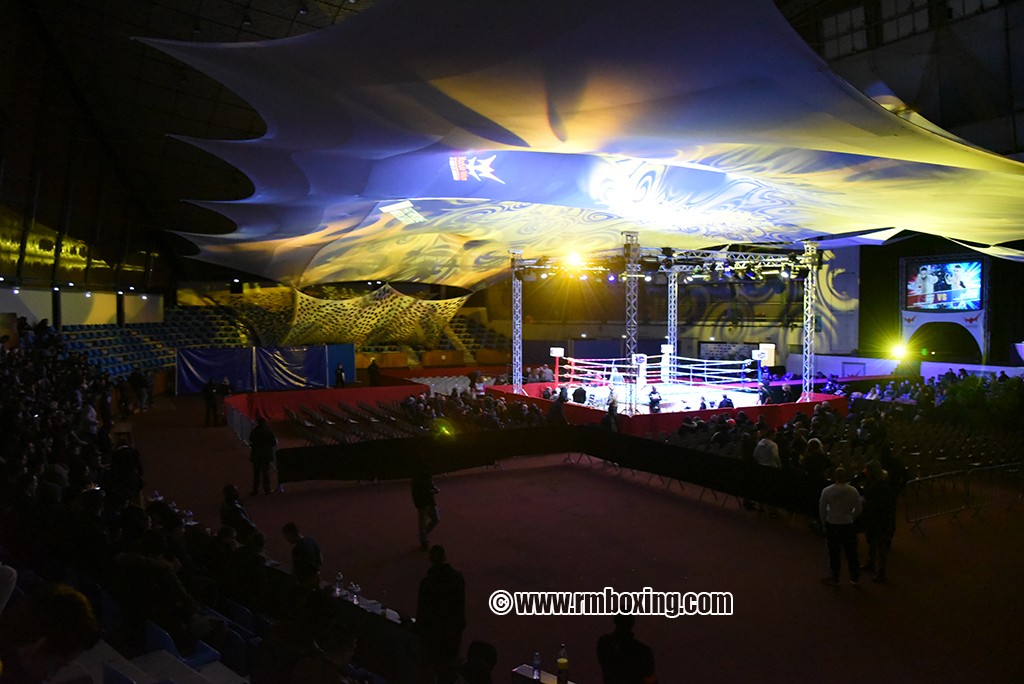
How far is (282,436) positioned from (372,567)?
9.70 m

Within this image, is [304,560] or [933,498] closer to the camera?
[304,560]

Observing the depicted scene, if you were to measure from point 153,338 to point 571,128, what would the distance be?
22.4 m

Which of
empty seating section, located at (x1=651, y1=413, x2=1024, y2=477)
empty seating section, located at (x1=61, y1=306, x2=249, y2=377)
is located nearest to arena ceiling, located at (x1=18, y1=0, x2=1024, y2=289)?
empty seating section, located at (x1=651, y1=413, x2=1024, y2=477)

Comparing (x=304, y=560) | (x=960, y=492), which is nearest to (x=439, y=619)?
(x=304, y=560)

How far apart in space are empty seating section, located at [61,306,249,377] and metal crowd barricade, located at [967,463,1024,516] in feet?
70.4

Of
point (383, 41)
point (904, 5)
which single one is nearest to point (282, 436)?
point (383, 41)

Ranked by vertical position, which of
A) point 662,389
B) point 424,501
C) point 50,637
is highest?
point 50,637

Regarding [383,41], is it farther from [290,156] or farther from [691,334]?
[691,334]

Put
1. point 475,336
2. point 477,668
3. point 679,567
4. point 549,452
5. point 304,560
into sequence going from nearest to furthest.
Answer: point 477,668, point 304,560, point 679,567, point 549,452, point 475,336

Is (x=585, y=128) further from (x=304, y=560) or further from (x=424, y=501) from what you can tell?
(x=304, y=560)

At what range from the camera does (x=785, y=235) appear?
19.5m

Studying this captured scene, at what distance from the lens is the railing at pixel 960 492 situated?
919cm

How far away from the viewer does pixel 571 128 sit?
880cm

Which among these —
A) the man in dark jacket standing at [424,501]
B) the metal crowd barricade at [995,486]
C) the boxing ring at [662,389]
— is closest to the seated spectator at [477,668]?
the man in dark jacket standing at [424,501]
